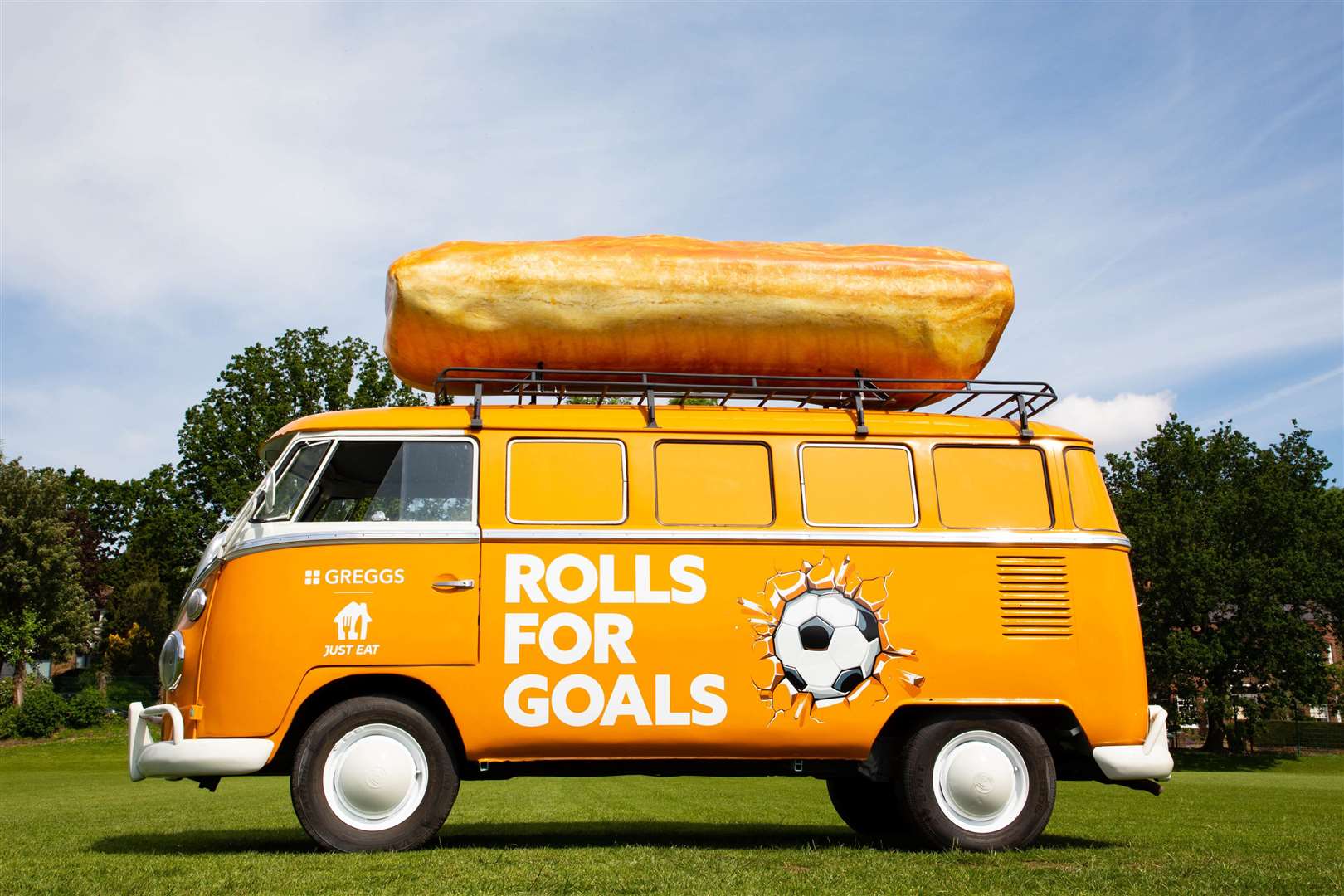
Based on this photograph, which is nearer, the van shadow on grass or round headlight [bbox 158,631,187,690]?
round headlight [bbox 158,631,187,690]

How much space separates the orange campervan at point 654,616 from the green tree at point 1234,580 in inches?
1750

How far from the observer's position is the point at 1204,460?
57.9 metres

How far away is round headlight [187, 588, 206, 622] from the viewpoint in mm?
9016

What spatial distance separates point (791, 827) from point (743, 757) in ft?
11.3

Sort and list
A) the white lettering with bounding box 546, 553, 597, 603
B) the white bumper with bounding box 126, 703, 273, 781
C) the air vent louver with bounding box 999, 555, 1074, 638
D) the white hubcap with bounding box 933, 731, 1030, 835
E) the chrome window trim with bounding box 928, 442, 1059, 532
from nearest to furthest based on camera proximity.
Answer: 1. the white bumper with bounding box 126, 703, 273, 781
2. the white lettering with bounding box 546, 553, 597, 603
3. the white hubcap with bounding box 933, 731, 1030, 835
4. the air vent louver with bounding box 999, 555, 1074, 638
5. the chrome window trim with bounding box 928, 442, 1059, 532

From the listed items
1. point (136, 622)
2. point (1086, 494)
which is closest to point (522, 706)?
point (1086, 494)

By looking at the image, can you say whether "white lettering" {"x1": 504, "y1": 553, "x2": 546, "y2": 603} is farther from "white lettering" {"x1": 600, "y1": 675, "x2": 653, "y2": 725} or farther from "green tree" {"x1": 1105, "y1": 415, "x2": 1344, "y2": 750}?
"green tree" {"x1": 1105, "y1": 415, "x2": 1344, "y2": 750}

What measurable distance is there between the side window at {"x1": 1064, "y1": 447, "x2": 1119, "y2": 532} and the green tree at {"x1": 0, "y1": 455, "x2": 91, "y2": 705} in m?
48.9

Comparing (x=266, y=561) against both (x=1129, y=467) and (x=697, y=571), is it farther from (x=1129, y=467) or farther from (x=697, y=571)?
(x=1129, y=467)

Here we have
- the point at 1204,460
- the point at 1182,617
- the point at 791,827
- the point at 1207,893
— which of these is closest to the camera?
the point at 1207,893

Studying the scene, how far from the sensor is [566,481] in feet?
30.7

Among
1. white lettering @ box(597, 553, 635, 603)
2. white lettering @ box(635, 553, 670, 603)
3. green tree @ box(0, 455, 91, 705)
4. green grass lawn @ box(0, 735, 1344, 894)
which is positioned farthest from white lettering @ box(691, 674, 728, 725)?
green tree @ box(0, 455, 91, 705)

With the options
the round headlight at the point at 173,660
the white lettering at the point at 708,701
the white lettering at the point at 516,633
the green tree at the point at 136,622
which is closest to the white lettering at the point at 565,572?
the white lettering at the point at 516,633

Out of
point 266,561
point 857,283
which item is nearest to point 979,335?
point 857,283
